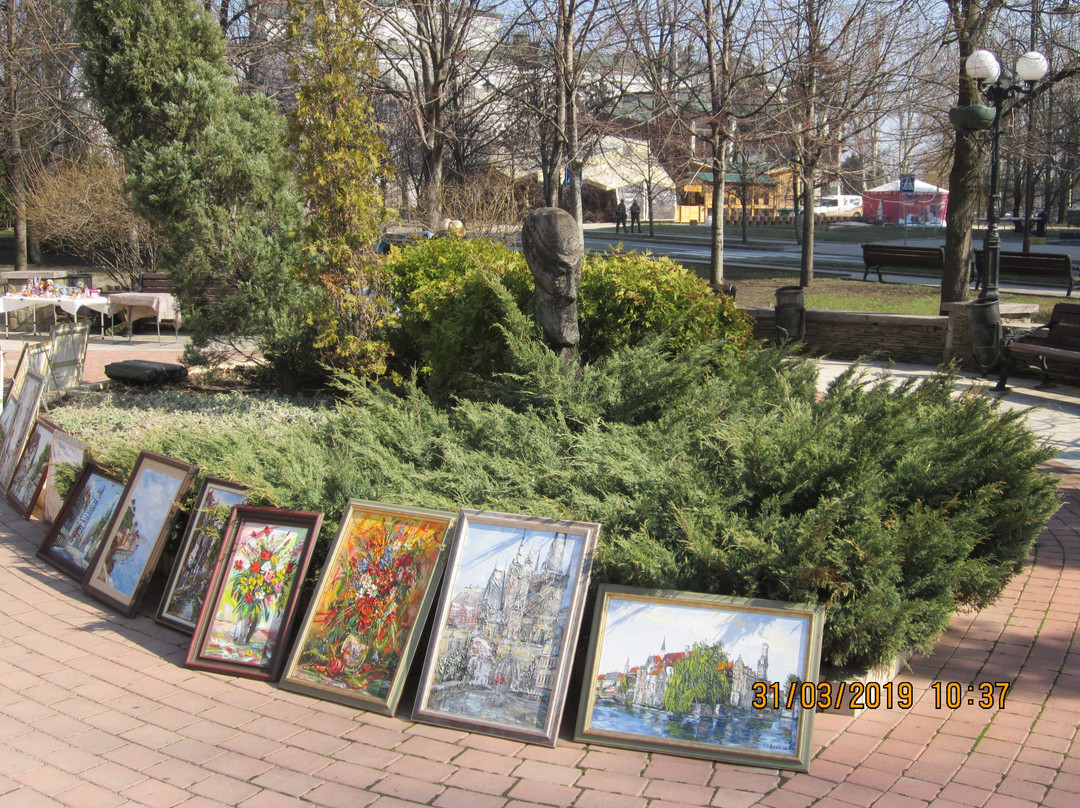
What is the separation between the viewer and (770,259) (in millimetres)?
25500

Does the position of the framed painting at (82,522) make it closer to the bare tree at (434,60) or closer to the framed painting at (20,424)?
the framed painting at (20,424)

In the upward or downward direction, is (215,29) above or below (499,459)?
above

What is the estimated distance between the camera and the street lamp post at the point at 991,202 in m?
10.5

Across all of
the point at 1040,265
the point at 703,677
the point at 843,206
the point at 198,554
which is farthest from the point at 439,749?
the point at 843,206

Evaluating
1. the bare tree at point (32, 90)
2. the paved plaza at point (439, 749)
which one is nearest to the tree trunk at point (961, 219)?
the paved plaza at point (439, 749)

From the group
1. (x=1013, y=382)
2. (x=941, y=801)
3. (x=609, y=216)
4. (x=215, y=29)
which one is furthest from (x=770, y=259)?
(x=609, y=216)

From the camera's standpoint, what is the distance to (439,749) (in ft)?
12.2

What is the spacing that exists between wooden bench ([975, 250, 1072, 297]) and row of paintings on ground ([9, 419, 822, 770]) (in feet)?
49.3

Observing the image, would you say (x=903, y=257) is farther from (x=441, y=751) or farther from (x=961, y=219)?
(x=441, y=751)

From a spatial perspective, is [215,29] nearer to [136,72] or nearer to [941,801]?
[136,72]

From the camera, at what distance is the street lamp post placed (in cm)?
1048

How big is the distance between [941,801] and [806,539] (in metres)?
1.13

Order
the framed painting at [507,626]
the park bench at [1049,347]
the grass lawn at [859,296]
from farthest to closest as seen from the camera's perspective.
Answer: the grass lawn at [859,296] → the park bench at [1049,347] → the framed painting at [507,626]
